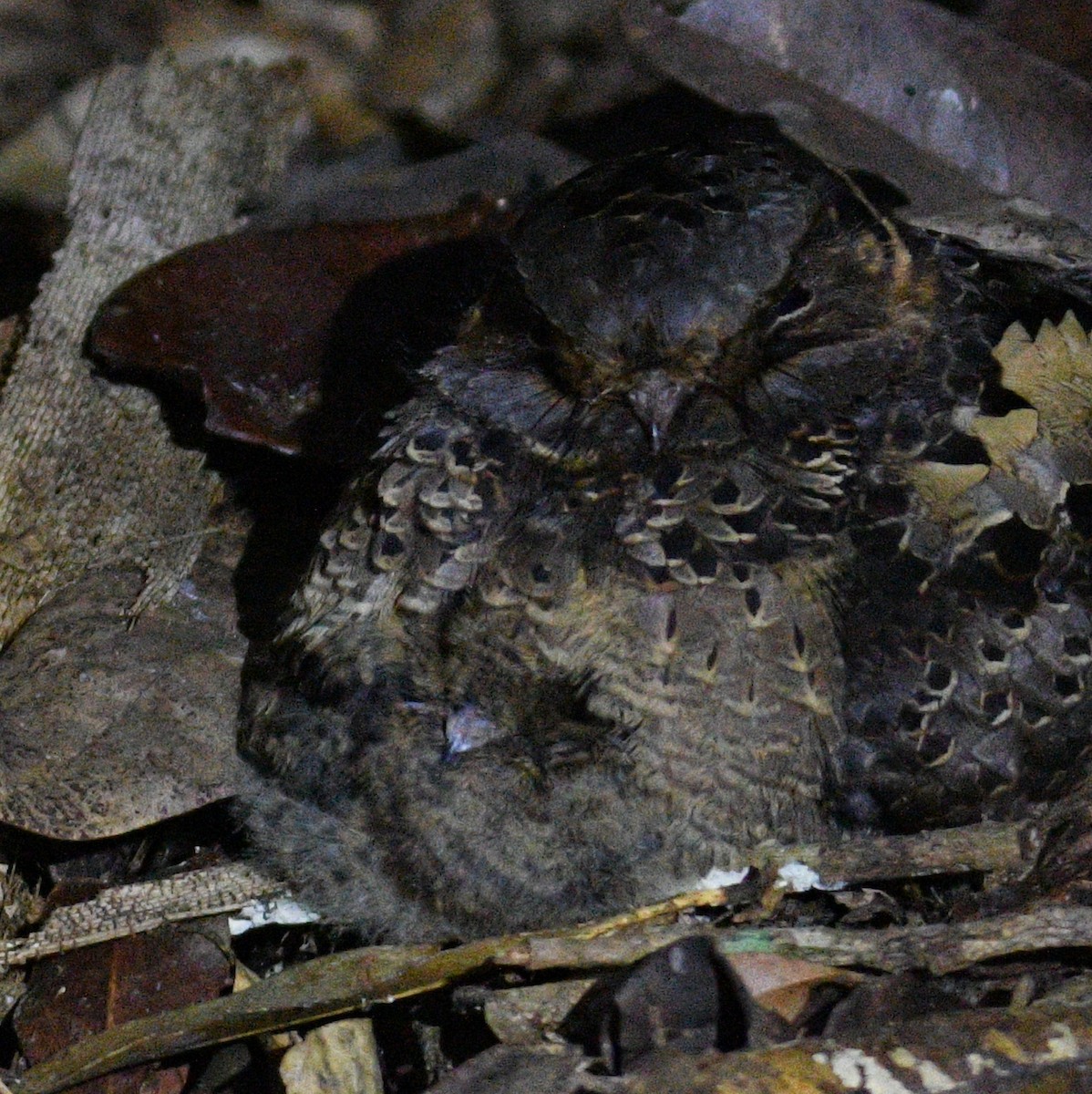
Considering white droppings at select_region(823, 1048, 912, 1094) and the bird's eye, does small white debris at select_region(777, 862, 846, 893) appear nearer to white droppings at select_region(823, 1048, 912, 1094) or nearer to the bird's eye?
white droppings at select_region(823, 1048, 912, 1094)

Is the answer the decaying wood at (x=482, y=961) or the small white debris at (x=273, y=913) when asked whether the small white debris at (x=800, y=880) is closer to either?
the decaying wood at (x=482, y=961)

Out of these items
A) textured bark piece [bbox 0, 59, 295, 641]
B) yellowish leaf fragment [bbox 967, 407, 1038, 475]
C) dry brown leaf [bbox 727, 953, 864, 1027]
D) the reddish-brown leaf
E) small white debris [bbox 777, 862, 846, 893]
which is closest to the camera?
dry brown leaf [bbox 727, 953, 864, 1027]

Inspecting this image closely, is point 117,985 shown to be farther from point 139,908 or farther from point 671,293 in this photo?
point 671,293

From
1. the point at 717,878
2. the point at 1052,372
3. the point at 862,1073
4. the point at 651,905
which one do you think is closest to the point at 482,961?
the point at 651,905

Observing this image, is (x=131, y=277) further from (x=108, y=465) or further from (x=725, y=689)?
(x=725, y=689)

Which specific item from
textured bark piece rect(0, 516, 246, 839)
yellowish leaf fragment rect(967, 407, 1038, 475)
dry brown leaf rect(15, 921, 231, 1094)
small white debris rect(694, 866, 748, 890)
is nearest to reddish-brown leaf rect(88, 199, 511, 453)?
textured bark piece rect(0, 516, 246, 839)

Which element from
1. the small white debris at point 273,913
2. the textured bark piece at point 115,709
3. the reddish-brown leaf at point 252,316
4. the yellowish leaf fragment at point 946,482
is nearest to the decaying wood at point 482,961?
the small white debris at point 273,913

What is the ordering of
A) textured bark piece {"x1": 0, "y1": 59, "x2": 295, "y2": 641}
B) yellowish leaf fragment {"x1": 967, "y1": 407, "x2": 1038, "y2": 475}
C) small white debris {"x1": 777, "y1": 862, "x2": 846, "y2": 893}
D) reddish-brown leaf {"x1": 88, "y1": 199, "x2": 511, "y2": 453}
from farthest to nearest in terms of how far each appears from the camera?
reddish-brown leaf {"x1": 88, "y1": 199, "x2": 511, "y2": 453} → textured bark piece {"x1": 0, "y1": 59, "x2": 295, "y2": 641} → yellowish leaf fragment {"x1": 967, "y1": 407, "x2": 1038, "y2": 475} → small white debris {"x1": 777, "y1": 862, "x2": 846, "y2": 893}
